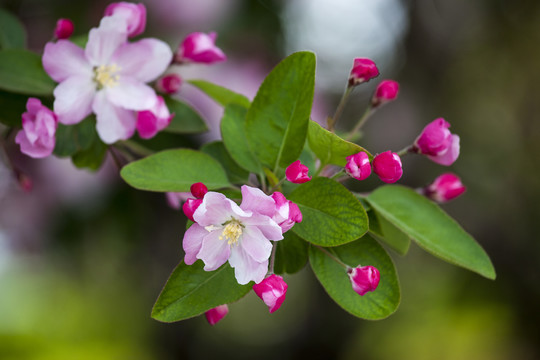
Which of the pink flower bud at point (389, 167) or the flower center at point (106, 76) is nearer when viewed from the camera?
the pink flower bud at point (389, 167)

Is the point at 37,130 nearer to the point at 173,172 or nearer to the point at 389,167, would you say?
the point at 173,172

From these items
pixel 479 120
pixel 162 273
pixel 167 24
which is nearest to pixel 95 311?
pixel 162 273

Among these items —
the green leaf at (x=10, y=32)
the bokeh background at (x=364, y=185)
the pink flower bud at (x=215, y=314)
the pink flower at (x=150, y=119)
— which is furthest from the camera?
the bokeh background at (x=364, y=185)

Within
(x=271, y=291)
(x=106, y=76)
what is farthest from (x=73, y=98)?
(x=271, y=291)

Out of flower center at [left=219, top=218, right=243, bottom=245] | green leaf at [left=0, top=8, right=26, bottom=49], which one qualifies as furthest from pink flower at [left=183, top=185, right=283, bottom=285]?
green leaf at [left=0, top=8, right=26, bottom=49]

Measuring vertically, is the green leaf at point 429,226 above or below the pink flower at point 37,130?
above

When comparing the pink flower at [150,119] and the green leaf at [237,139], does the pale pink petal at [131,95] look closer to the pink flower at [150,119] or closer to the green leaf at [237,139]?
the pink flower at [150,119]

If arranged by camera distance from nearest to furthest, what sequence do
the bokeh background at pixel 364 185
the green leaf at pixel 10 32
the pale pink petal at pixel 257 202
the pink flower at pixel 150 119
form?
the pale pink petal at pixel 257 202, the pink flower at pixel 150 119, the green leaf at pixel 10 32, the bokeh background at pixel 364 185

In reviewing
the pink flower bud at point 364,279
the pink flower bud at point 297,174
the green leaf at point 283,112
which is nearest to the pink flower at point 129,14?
the green leaf at point 283,112
